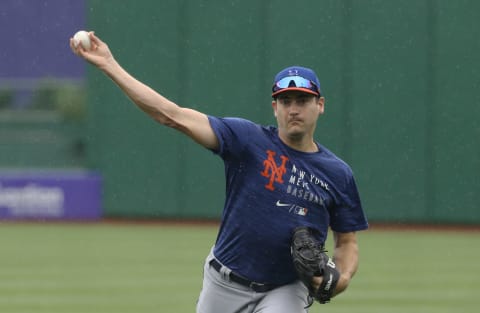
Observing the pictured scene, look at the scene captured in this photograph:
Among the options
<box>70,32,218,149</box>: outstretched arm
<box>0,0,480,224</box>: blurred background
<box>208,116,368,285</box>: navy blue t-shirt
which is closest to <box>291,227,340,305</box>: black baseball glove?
<box>208,116,368,285</box>: navy blue t-shirt

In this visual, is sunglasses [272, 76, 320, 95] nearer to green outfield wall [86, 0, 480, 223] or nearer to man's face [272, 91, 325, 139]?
man's face [272, 91, 325, 139]

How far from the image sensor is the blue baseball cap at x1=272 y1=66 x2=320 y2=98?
5.38 m

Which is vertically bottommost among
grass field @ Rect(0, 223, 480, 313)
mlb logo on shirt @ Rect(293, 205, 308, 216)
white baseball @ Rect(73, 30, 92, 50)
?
grass field @ Rect(0, 223, 480, 313)

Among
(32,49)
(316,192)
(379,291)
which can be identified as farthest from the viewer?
(32,49)

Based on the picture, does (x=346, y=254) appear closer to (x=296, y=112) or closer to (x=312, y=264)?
(x=312, y=264)

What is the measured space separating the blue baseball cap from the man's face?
0.03 metres

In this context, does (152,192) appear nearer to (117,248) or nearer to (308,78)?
(117,248)

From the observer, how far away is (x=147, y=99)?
5.17m

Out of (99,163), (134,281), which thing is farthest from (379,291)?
(99,163)

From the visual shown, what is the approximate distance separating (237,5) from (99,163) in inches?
146

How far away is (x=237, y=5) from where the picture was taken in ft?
61.1

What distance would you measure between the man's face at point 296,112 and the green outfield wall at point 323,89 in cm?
1319

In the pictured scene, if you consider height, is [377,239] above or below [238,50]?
below

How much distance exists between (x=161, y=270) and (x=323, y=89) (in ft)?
22.4
